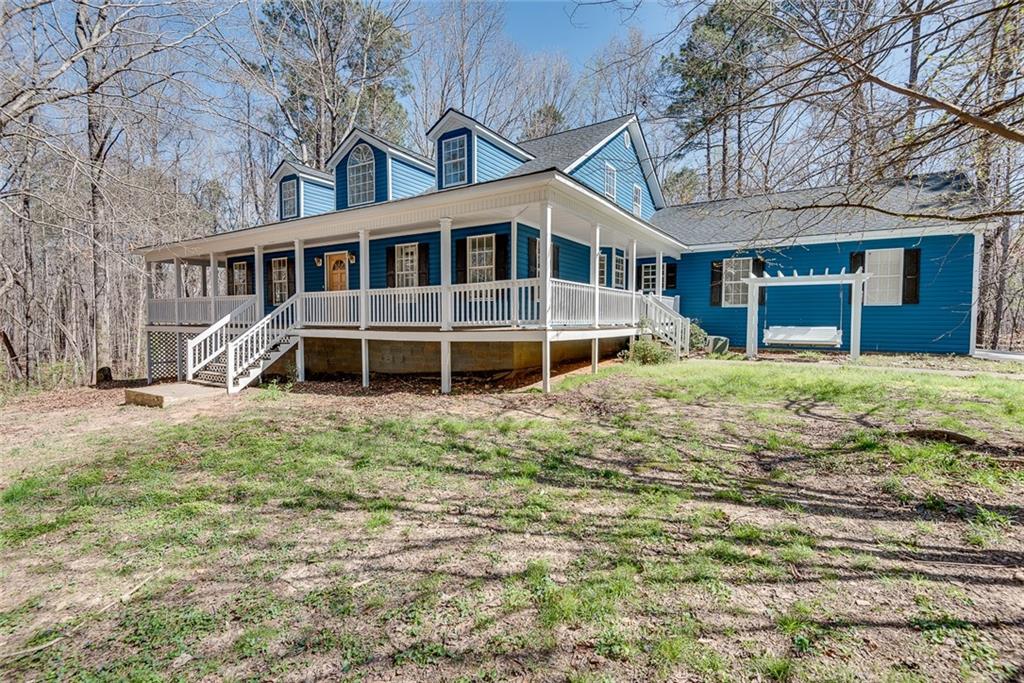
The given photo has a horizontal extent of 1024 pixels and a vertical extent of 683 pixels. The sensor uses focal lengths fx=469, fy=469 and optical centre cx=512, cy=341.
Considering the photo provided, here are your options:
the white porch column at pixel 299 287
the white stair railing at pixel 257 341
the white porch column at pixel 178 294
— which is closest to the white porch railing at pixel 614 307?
the white porch column at pixel 299 287

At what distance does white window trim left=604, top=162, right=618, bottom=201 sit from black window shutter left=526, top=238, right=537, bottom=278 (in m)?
3.84

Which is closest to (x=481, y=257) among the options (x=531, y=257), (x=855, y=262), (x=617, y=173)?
(x=531, y=257)

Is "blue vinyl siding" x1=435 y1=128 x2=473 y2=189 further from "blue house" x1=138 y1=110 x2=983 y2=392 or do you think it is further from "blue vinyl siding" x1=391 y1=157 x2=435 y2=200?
"blue vinyl siding" x1=391 y1=157 x2=435 y2=200

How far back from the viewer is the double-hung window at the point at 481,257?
11.6 m

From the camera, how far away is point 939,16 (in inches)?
147

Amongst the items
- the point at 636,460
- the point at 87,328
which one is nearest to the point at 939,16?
the point at 636,460

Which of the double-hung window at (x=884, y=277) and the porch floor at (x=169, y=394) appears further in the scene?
the double-hung window at (x=884, y=277)

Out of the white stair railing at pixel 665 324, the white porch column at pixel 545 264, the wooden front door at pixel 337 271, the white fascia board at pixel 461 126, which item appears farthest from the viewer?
the wooden front door at pixel 337 271

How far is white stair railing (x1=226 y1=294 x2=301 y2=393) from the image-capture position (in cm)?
954

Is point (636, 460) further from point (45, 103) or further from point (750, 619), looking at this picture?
point (45, 103)

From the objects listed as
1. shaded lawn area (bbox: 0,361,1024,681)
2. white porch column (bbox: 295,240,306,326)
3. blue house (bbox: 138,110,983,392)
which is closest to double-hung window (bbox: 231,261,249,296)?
blue house (bbox: 138,110,983,392)

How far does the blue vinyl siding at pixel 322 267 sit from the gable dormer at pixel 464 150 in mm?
3247

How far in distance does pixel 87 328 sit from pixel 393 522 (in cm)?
1924

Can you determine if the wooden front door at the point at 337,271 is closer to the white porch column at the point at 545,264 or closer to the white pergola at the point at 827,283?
the white porch column at the point at 545,264
